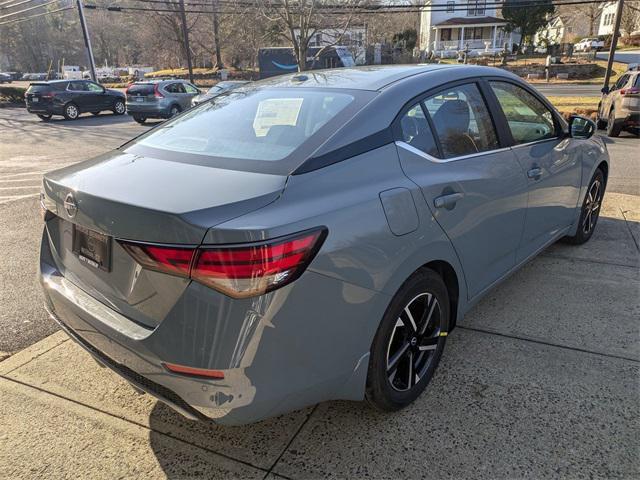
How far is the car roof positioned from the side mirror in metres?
1.42

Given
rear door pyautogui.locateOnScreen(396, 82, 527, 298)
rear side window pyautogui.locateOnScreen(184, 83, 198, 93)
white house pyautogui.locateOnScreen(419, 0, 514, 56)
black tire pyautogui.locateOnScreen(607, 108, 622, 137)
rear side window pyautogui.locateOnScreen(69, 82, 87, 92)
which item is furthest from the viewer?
white house pyautogui.locateOnScreen(419, 0, 514, 56)

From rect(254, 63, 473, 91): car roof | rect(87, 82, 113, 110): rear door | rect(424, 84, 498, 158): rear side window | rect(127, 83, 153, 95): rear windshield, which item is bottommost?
rect(87, 82, 113, 110): rear door

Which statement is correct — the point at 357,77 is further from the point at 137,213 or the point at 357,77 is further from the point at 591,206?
the point at 591,206

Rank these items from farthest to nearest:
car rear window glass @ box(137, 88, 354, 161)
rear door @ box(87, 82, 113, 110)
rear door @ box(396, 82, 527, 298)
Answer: rear door @ box(87, 82, 113, 110)
rear door @ box(396, 82, 527, 298)
car rear window glass @ box(137, 88, 354, 161)

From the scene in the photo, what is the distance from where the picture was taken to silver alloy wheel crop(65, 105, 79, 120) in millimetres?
19688

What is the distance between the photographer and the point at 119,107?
22.0m

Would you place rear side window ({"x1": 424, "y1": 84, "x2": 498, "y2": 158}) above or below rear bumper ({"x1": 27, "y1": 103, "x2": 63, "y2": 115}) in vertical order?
above

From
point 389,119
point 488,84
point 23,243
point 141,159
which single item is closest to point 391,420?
point 389,119

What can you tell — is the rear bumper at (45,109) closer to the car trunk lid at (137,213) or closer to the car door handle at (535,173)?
the car trunk lid at (137,213)

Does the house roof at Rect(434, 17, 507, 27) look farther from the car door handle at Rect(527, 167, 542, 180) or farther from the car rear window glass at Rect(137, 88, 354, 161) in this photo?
the car rear window glass at Rect(137, 88, 354, 161)

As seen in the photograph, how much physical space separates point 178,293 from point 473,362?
193 cm

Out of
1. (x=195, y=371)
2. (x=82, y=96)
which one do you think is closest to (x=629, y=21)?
(x=82, y=96)

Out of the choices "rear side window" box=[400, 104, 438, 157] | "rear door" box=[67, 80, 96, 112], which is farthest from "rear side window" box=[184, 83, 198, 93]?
"rear side window" box=[400, 104, 438, 157]

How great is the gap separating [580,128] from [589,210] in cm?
99
